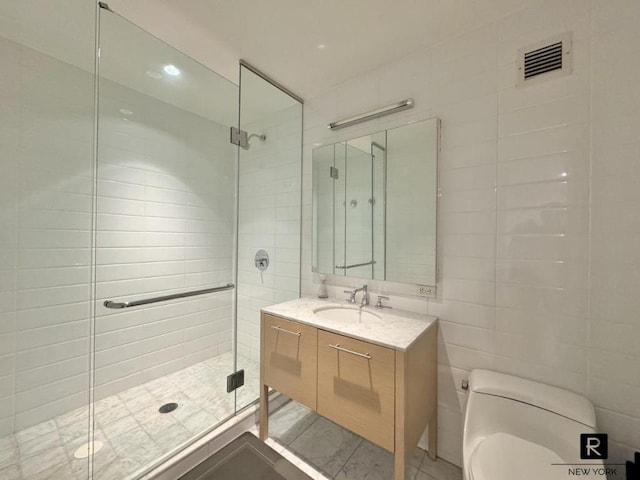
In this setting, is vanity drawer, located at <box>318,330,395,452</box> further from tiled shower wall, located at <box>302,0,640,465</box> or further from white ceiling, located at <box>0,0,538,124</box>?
white ceiling, located at <box>0,0,538,124</box>

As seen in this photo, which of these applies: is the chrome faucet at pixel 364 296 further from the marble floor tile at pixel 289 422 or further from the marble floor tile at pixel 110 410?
the marble floor tile at pixel 110 410

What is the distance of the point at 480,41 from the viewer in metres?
1.36

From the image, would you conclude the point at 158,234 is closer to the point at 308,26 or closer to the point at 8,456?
the point at 8,456

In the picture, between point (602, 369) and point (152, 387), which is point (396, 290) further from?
point (152, 387)

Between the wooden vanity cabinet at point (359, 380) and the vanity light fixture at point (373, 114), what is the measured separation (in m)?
1.34

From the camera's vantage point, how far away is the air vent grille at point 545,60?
1157 millimetres

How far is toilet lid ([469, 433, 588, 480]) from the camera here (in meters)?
0.87

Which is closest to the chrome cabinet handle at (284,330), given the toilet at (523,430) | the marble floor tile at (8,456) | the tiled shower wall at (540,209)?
the tiled shower wall at (540,209)

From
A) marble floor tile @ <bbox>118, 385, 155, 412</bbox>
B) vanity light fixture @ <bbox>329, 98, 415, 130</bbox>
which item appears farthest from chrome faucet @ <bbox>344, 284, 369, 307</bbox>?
marble floor tile @ <bbox>118, 385, 155, 412</bbox>

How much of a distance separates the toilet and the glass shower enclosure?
1.43 m

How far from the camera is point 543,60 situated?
120cm

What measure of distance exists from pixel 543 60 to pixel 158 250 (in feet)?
9.15

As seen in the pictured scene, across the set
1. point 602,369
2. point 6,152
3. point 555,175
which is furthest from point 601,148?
point 6,152

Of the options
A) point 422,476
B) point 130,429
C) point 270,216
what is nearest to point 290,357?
point 422,476
